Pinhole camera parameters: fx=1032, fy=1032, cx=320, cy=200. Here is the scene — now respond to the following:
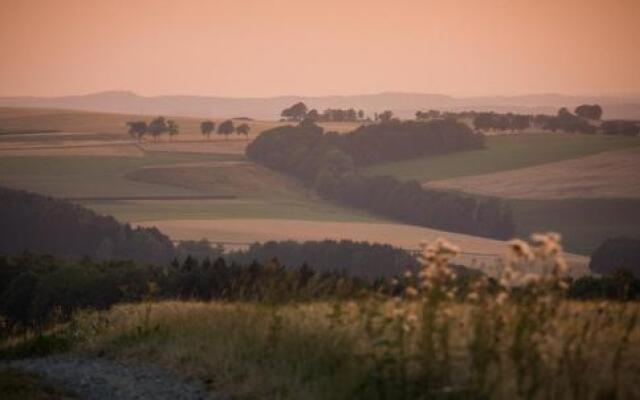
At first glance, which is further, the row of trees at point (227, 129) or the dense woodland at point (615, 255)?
the row of trees at point (227, 129)


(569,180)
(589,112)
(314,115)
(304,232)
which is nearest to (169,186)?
(304,232)

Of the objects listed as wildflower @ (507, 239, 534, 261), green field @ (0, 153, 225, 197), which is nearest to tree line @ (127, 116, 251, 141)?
green field @ (0, 153, 225, 197)

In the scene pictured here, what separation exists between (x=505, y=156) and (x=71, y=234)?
62081mm

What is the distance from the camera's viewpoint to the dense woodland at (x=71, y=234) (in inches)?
3561

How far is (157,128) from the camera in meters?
168

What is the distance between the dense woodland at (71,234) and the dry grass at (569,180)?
129ft

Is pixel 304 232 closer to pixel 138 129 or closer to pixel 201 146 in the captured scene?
pixel 201 146

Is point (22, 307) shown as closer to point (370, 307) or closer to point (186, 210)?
point (370, 307)

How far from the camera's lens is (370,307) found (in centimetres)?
1345

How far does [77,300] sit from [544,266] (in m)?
36.6

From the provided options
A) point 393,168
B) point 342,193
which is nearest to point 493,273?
point 342,193

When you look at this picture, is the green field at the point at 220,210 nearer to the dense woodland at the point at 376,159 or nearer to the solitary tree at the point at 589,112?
the dense woodland at the point at 376,159

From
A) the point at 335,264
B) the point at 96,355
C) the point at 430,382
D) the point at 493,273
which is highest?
the point at 493,273

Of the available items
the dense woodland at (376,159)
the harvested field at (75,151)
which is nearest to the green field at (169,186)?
the harvested field at (75,151)
